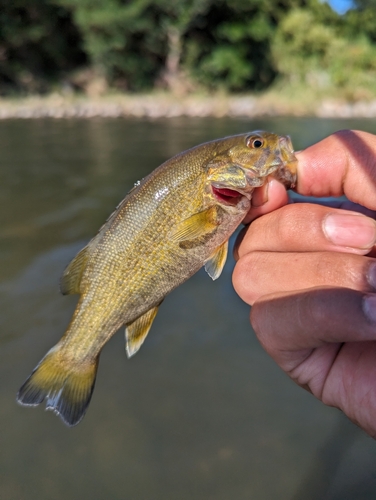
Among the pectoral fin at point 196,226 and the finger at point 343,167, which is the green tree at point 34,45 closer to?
the pectoral fin at point 196,226

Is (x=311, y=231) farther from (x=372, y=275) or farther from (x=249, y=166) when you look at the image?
(x=249, y=166)

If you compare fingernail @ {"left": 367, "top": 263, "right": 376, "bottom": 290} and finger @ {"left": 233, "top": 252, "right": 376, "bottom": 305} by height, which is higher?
fingernail @ {"left": 367, "top": 263, "right": 376, "bottom": 290}

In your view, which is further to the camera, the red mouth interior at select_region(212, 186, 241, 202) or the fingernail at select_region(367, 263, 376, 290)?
the red mouth interior at select_region(212, 186, 241, 202)

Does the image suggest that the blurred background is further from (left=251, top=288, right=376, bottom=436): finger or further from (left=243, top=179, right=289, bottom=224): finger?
(left=243, top=179, right=289, bottom=224): finger

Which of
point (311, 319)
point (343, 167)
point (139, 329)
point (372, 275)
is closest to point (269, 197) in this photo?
point (343, 167)

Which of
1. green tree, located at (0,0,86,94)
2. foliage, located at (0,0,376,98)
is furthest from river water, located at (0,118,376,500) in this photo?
green tree, located at (0,0,86,94)

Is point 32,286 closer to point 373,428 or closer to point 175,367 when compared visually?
point 175,367

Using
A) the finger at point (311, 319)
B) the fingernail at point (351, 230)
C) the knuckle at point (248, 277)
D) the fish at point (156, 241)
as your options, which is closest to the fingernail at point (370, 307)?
the finger at point (311, 319)
